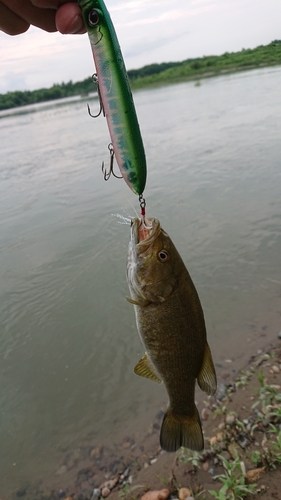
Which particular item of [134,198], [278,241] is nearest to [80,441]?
[278,241]

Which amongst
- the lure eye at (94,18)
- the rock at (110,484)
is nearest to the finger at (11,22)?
the lure eye at (94,18)

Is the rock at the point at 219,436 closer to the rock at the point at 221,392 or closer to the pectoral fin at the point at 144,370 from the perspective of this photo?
the rock at the point at 221,392

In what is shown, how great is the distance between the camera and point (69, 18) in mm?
1869

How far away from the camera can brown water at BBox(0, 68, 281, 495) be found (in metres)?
4.97

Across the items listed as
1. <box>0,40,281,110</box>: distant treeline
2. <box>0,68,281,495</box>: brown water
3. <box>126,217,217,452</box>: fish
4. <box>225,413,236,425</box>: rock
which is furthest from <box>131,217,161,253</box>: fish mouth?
<box>0,40,281,110</box>: distant treeline

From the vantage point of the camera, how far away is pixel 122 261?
26.3 feet

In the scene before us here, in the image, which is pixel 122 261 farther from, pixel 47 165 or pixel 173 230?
pixel 47 165

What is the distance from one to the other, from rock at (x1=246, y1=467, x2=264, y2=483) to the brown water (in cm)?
154

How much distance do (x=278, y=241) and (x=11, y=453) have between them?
18.1 feet

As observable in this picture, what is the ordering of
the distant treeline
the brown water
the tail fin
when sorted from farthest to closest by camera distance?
the distant treeline, the brown water, the tail fin

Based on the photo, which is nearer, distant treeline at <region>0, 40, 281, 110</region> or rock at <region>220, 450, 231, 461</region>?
rock at <region>220, 450, 231, 461</region>

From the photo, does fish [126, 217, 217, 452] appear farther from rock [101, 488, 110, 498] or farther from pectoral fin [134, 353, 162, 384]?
rock [101, 488, 110, 498]

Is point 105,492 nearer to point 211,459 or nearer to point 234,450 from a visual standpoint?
point 211,459

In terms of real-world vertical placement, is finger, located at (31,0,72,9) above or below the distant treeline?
below
